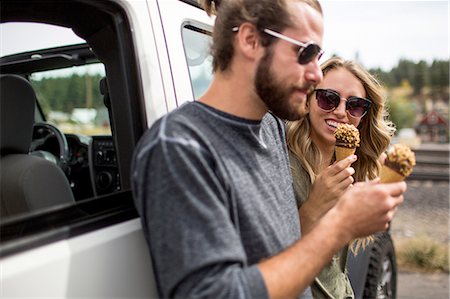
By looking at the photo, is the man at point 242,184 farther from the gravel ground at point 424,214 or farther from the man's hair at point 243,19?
the gravel ground at point 424,214

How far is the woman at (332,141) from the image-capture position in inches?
76.3

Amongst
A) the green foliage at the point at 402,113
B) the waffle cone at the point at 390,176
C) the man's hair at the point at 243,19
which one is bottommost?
the green foliage at the point at 402,113

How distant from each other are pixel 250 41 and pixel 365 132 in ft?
3.51

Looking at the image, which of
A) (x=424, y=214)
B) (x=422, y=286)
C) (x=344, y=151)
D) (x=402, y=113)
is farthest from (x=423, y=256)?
(x=402, y=113)

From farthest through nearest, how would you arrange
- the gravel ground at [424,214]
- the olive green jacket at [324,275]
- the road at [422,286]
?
the gravel ground at [424,214] → the road at [422,286] → the olive green jacket at [324,275]

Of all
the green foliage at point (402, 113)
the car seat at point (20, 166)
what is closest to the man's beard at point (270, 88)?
the car seat at point (20, 166)

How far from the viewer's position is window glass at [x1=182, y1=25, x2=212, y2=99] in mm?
2045

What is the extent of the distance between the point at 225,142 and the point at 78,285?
59 cm

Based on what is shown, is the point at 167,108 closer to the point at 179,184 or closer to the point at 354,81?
the point at 179,184

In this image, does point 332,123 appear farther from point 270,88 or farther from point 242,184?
point 242,184

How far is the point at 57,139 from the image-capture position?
12.1 feet

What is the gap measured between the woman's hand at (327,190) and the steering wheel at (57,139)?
6.77 ft

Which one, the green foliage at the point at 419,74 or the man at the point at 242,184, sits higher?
the man at the point at 242,184

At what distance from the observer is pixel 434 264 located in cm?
521
